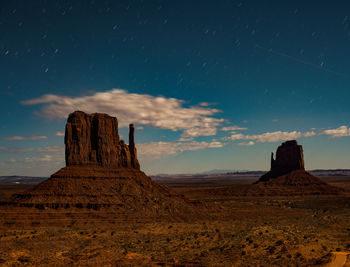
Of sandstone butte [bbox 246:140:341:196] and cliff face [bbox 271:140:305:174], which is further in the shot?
cliff face [bbox 271:140:305:174]

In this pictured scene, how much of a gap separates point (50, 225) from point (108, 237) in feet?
42.9

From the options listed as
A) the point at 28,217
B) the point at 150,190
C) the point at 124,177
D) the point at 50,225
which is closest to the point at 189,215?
the point at 150,190

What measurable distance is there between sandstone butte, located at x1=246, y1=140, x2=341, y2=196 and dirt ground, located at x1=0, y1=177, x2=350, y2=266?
232 ft

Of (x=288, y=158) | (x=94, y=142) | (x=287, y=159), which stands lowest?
(x=287, y=159)

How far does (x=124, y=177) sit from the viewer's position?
5806cm

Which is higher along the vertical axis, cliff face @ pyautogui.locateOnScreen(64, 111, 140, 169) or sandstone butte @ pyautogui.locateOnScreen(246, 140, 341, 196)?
cliff face @ pyautogui.locateOnScreen(64, 111, 140, 169)

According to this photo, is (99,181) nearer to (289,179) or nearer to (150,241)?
(150,241)

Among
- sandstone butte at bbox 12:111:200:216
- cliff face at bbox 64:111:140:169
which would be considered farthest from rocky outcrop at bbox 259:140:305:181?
cliff face at bbox 64:111:140:169

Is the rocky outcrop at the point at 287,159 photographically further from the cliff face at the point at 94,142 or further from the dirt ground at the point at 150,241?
the cliff face at the point at 94,142

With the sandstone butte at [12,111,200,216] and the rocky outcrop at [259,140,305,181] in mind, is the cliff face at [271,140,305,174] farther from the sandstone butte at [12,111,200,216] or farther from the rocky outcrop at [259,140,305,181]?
the sandstone butte at [12,111,200,216]

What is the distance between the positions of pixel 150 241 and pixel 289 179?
10551 centimetres

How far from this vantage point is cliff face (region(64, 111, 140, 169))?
57344 millimetres

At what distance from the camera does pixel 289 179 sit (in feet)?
414

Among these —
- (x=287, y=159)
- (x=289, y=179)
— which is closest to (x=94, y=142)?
(x=289, y=179)
